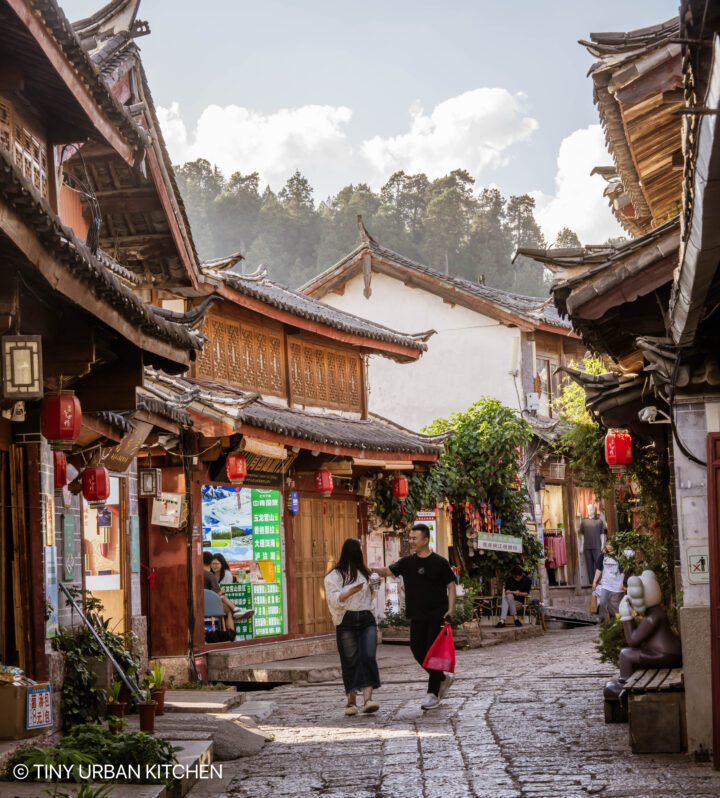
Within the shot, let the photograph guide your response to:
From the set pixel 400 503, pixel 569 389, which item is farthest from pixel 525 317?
pixel 569 389

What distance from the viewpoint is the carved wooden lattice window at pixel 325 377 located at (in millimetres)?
21016

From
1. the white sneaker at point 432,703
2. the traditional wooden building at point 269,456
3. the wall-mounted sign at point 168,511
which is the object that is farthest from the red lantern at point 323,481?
the white sneaker at point 432,703

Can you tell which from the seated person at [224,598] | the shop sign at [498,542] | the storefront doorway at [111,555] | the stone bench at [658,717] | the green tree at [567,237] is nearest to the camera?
the stone bench at [658,717]

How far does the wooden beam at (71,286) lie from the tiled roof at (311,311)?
7.94 m

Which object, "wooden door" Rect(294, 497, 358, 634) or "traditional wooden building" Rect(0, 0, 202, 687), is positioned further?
"wooden door" Rect(294, 497, 358, 634)

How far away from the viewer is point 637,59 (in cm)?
955

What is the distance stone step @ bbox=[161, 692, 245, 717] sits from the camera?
11.8m

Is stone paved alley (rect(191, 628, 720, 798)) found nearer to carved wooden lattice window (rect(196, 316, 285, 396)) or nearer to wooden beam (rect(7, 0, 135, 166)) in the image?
wooden beam (rect(7, 0, 135, 166))

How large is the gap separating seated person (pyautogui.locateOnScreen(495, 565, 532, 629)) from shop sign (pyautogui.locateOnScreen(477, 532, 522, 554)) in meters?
0.43

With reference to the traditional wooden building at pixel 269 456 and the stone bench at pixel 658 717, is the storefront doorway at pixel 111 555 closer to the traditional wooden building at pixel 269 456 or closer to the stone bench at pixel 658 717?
the traditional wooden building at pixel 269 456

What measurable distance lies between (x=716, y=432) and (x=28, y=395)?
15.9ft

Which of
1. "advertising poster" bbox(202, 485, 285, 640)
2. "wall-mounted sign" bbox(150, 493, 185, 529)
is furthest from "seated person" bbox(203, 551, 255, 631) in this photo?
"wall-mounted sign" bbox(150, 493, 185, 529)

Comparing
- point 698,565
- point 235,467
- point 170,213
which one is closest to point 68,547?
point 170,213

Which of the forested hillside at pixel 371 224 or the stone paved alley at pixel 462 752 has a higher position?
the forested hillside at pixel 371 224
